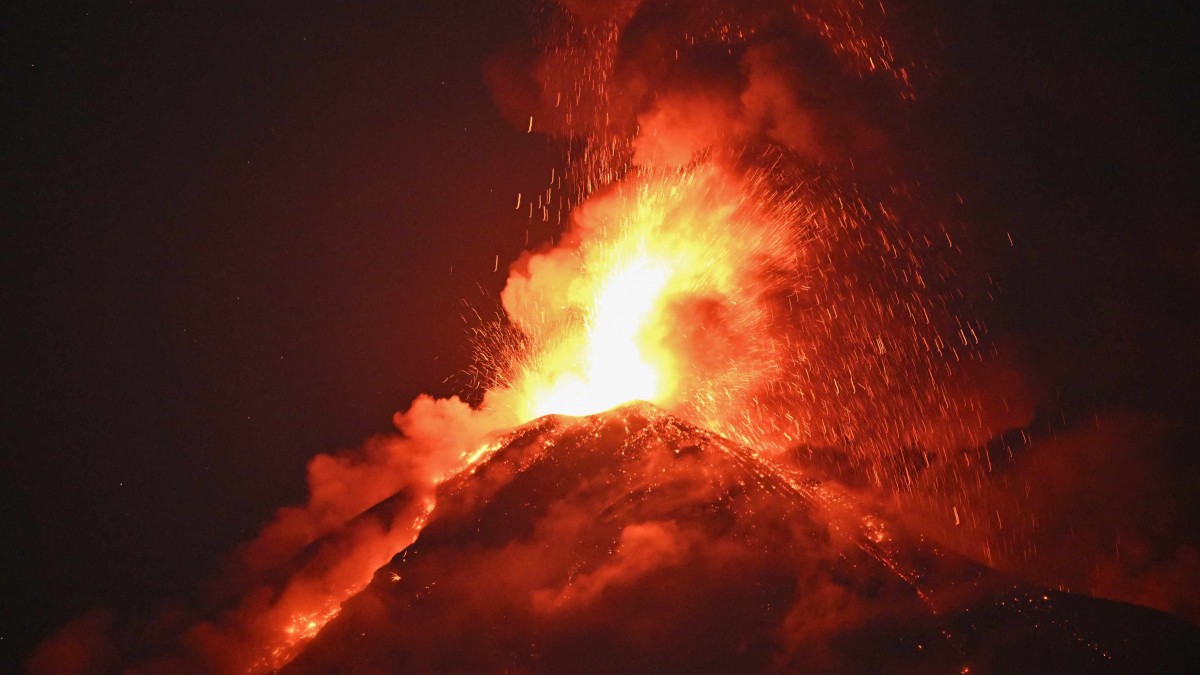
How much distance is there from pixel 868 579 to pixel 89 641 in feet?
41.4

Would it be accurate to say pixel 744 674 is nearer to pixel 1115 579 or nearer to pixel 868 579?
pixel 868 579

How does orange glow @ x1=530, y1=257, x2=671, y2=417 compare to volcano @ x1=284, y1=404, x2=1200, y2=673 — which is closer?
volcano @ x1=284, y1=404, x2=1200, y2=673

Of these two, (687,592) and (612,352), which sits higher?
(612,352)

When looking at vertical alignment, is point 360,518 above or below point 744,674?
above

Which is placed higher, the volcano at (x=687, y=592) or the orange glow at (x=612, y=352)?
the orange glow at (x=612, y=352)

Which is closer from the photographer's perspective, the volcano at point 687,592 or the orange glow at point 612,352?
the volcano at point 687,592

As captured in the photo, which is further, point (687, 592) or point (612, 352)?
point (612, 352)

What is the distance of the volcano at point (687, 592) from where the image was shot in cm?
852

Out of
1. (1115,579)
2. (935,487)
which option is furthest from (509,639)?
(1115,579)

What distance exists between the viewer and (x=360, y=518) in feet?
41.2

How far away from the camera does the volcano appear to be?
852 cm

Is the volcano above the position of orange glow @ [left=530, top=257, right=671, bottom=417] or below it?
below

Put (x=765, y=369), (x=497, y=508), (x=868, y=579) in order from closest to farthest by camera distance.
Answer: (x=868, y=579), (x=497, y=508), (x=765, y=369)

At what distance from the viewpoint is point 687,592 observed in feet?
29.6
